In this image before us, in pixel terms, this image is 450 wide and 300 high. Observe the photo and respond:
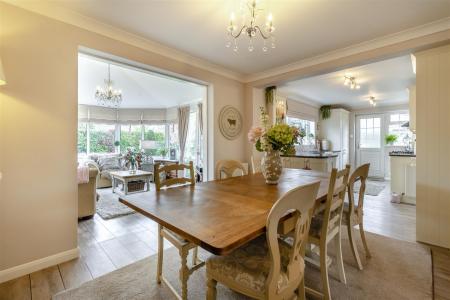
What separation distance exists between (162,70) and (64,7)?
1151 mm

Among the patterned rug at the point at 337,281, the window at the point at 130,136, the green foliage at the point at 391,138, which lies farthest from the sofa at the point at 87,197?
the green foliage at the point at 391,138

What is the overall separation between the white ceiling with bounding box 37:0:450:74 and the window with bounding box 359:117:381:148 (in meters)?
5.62

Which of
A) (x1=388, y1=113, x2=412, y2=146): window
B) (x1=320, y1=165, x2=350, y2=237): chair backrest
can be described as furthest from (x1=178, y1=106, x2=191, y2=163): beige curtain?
(x1=388, y1=113, x2=412, y2=146): window

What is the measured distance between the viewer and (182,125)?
6.89m

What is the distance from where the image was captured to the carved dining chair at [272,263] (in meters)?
0.97

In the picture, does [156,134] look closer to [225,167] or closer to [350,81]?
[225,167]

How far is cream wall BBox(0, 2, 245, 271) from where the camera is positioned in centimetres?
186

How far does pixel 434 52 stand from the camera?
244 cm

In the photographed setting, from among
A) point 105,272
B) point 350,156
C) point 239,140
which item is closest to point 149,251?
point 105,272

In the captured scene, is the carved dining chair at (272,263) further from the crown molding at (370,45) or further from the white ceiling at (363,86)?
the white ceiling at (363,86)

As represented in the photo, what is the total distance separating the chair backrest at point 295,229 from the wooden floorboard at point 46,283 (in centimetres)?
178

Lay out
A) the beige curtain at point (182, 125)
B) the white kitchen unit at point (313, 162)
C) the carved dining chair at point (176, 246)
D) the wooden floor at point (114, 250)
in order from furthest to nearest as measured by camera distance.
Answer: the beige curtain at point (182, 125) < the white kitchen unit at point (313, 162) < the wooden floor at point (114, 250) < the carved dining chair at point (176, 246)

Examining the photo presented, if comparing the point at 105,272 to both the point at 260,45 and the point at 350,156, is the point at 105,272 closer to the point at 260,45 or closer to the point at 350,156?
the point at 260,45

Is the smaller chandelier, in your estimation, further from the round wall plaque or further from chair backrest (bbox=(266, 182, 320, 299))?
chair backrest (bbox=(266, 182, 320, 299))
